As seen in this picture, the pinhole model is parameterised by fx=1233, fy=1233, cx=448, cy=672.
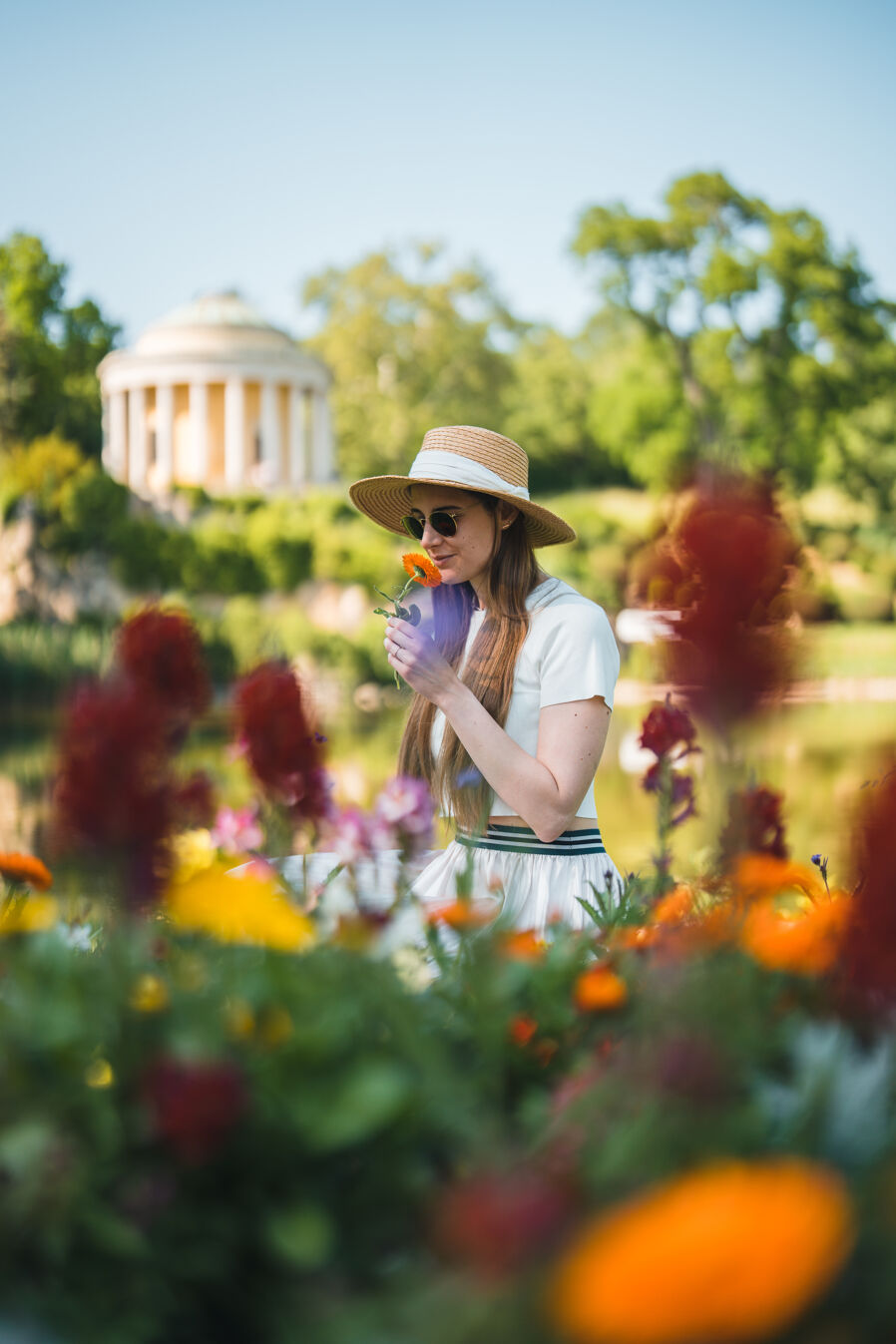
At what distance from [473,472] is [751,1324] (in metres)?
2.33

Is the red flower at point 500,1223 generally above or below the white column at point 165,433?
below

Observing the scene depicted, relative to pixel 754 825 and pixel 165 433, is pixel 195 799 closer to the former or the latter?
pixel 754 825

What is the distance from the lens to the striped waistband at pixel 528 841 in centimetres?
265

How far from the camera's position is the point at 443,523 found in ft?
9.50

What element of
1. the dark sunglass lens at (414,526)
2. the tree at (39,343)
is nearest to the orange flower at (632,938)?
the dark sunglass lens at (414,526)

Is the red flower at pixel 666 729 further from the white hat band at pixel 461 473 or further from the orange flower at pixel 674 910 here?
the white hat band at pixel 461 473

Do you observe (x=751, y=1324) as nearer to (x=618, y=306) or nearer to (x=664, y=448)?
(x=618, y=306)

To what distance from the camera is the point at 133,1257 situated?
96 cm

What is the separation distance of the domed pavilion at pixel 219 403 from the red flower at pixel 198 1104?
39.9 m

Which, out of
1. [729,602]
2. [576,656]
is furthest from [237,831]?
[729,602]

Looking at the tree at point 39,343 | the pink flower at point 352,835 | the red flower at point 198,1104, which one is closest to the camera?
the red flower at point 198,1104

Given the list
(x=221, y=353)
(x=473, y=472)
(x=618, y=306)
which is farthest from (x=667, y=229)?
(x=473, y=472)

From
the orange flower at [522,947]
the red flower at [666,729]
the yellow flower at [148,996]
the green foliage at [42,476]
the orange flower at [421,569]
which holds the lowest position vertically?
the orange flower at [522,947]

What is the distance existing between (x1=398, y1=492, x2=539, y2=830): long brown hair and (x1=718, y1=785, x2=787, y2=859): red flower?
35.1 inches
